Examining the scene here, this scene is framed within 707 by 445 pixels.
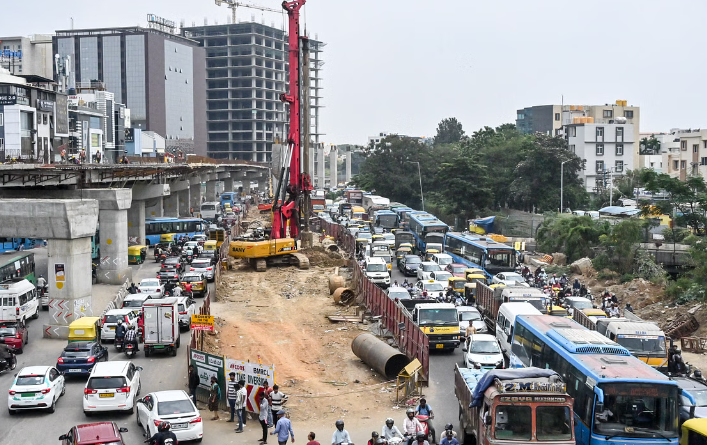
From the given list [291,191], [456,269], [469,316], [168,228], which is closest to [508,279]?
[456,269]

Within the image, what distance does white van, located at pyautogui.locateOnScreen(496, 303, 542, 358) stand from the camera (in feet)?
85.2

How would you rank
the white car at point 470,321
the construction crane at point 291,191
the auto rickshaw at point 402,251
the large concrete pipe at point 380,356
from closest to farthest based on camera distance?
1. the large concrete pipe at point 380,356
2. the white car at point 470,321
3. the construction crane at point 291,191
4. the auto rickshaw at point 402,251

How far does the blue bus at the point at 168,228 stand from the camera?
2714 inches

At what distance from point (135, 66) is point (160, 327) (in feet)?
396

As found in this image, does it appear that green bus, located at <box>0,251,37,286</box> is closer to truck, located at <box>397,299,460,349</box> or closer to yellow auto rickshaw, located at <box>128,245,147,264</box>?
yellow auto rickshaw, located at <box>128,245,147,264</box>

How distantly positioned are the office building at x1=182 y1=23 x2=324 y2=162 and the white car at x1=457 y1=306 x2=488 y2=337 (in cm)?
15384

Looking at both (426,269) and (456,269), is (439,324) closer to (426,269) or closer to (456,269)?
(426,269)

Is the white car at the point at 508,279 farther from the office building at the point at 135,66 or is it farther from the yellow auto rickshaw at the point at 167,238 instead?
the office building at the point at 135,66

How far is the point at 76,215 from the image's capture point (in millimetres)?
32938

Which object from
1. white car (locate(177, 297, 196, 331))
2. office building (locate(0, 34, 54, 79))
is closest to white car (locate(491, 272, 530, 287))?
white car (locate(177, 297, 196, 331))

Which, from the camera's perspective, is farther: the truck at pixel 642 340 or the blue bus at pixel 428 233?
the blue bus at pixel 428 233

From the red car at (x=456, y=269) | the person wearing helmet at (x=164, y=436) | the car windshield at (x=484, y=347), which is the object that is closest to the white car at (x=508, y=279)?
the red car at (x=456, y=269)

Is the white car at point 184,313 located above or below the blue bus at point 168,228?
below

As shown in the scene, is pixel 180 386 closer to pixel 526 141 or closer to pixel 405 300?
pixel 405 300
